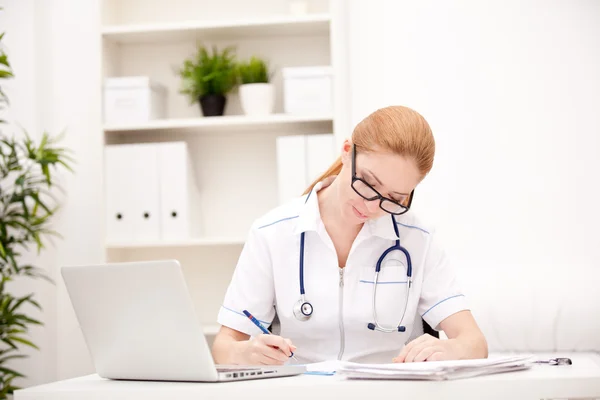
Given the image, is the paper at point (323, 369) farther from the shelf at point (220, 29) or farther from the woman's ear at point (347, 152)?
the shelf at point (220, 29)

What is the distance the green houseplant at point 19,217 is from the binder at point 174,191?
40 centimetres

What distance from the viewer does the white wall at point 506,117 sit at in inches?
116

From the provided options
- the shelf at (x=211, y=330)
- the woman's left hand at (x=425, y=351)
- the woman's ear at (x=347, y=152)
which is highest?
the woman's ear at (x=347, y=152)

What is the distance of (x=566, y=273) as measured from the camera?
2477 millimetres

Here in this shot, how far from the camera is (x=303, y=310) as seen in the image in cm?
170

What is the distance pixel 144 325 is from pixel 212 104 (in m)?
2.00

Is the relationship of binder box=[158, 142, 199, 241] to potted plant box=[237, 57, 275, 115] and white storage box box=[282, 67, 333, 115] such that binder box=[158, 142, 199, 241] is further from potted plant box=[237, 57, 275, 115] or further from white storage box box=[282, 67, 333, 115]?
white storage box box=[282, 67, 333, 115]

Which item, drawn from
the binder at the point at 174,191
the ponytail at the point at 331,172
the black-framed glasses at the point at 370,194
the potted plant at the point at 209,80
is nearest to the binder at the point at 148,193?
the binder at the point at 174,191

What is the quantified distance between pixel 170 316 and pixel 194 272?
2.13 metres

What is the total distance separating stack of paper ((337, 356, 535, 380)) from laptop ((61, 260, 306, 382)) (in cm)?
15

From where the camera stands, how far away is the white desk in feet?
3.51

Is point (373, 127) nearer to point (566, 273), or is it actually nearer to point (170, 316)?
point (170, 316)

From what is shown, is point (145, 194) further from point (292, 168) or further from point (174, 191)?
point (292, 168)

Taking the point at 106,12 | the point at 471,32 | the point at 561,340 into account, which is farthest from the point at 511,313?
the point at 106,12
